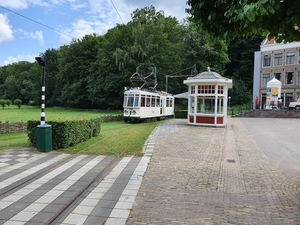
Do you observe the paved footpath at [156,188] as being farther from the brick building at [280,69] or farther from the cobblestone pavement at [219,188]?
the brick building at [280,69]

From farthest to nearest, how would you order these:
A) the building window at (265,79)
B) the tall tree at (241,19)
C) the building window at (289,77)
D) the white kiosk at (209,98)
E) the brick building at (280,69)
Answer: the building window at (265,79) → the building window at (289,77) → the brick building at (280,69) → the white kiosk at (209,98) → the tall tree at (241,19)

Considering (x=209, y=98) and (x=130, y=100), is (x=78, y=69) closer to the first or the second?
(x=130, y=100)

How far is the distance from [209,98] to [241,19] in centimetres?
1537

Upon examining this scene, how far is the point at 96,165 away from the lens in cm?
736

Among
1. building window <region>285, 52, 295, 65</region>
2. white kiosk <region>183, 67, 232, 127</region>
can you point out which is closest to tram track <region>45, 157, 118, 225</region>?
white kiosk <region>183, 67, 232, 127</region>

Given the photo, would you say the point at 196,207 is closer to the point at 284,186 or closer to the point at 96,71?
the point at 284,186

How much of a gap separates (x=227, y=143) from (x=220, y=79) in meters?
A: 7.38

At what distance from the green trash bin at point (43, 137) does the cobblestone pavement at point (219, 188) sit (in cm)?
359

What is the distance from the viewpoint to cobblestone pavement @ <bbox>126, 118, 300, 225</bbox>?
412 centimetres

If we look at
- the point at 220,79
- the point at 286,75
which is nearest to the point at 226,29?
the point at 220,79

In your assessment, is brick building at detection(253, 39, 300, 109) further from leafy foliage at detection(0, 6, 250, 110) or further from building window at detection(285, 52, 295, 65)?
leafy foliage at detection(0, 6, 250, 110)

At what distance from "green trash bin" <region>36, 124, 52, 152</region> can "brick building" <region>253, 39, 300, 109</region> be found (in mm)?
33163

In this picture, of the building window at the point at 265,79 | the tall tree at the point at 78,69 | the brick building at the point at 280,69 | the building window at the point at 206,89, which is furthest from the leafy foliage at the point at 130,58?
the building window at the point at 206,89

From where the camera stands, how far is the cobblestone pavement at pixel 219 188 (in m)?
4.12
